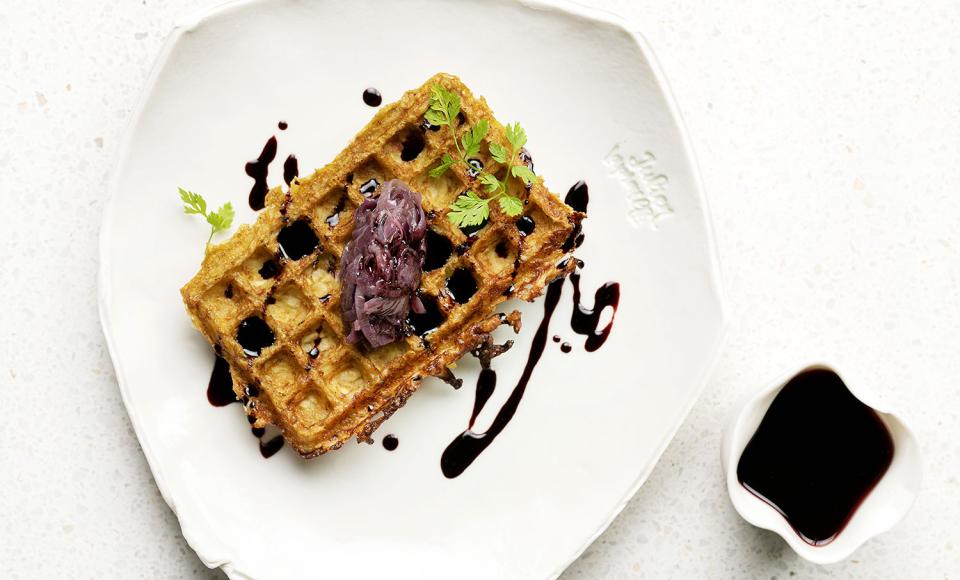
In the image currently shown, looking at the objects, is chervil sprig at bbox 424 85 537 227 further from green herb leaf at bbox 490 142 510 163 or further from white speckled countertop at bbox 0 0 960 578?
white speckled countertop at bbox 0 0 960 578

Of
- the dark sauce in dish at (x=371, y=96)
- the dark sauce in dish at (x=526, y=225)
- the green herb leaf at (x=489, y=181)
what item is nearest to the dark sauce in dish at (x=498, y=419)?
the dark sauce in dish at (x=526, y=225)

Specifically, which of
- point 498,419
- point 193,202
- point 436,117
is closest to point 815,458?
point 498,419

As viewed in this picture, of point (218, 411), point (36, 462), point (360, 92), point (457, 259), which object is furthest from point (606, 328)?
point (36, 462)

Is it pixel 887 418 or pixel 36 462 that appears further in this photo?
pixel 36 462

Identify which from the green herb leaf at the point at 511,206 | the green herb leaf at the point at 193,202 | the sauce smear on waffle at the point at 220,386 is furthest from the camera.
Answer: the sauce smear on waffle at the point at 220,386

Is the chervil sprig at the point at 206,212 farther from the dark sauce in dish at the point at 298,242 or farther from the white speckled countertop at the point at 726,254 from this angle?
the white speckled countertop at the point at 726,254

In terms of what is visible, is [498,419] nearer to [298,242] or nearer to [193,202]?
[298,242]

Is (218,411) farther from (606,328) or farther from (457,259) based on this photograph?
(606,328)
